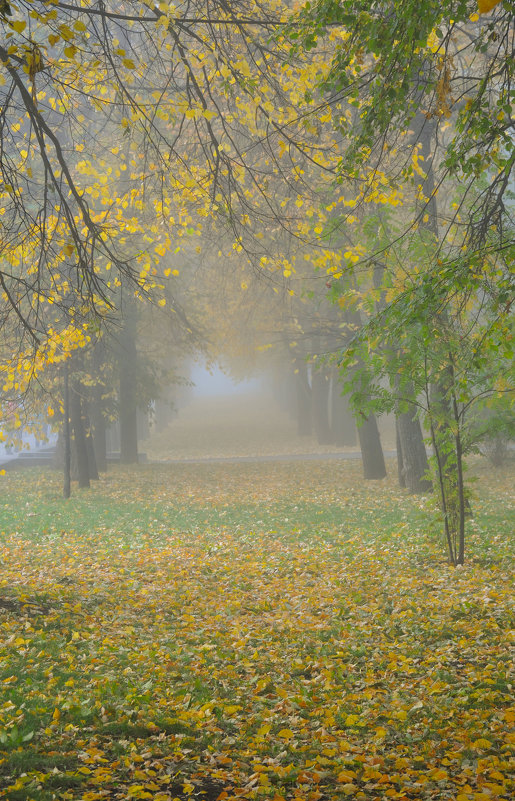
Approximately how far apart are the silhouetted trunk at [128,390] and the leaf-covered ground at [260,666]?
1035cm

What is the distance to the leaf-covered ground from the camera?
366 cm

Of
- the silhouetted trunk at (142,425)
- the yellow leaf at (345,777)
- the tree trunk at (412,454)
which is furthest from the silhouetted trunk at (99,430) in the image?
the yellow leaf at (345,777)

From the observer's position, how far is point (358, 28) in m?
4.92

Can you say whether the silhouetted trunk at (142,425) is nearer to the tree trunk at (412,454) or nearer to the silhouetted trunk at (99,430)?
the silhouetted trunk at (99,430)

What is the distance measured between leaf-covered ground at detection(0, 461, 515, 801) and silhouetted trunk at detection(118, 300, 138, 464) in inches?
407

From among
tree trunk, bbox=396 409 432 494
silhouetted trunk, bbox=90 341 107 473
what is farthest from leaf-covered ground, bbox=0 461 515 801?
silhouetted trunk, bbox=90 341 107 473

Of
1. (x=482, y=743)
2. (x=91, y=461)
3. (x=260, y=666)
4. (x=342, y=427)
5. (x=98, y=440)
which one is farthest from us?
(x=342, y=427)

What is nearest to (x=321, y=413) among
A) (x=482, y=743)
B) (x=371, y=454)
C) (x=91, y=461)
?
(x=371, y=454)

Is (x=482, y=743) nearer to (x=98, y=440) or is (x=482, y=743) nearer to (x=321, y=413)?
(x=98, y=440)

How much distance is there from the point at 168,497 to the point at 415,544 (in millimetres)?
7918

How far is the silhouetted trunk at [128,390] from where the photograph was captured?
21.1 meters

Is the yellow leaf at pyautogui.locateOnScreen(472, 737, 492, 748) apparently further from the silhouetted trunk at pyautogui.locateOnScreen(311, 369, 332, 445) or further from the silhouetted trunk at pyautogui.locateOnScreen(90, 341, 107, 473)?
the silhouetted trunk at pyautogui.locateOnScreen(311, 369, 332, 445)

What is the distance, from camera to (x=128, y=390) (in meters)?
22.0

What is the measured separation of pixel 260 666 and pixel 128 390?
17209mm
